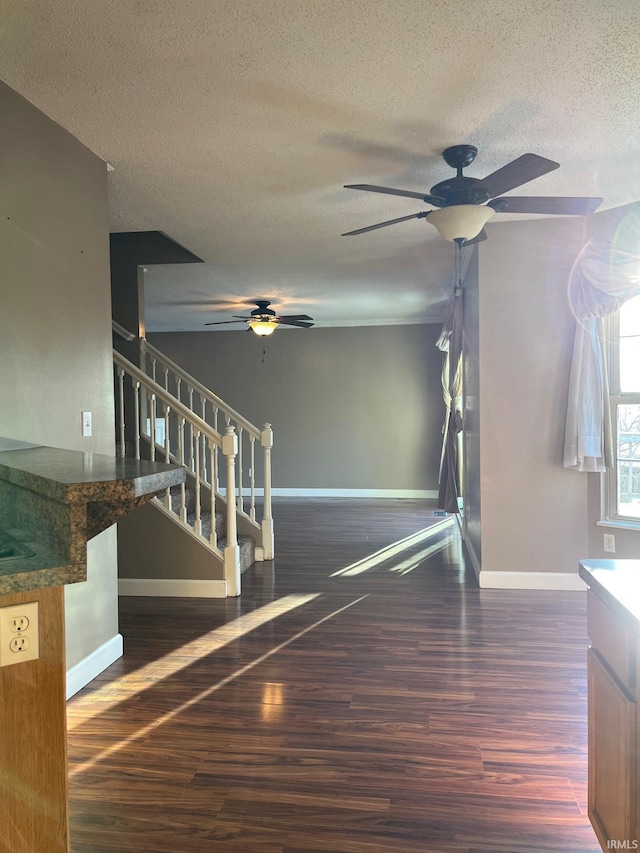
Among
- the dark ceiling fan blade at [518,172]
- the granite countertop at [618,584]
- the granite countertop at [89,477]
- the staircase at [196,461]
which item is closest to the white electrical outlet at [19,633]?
the granite countertop at [89,477]

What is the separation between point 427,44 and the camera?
7.07 ft

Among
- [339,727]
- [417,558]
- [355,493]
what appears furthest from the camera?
[355,493]

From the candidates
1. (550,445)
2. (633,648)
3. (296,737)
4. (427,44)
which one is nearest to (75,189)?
(427,44)

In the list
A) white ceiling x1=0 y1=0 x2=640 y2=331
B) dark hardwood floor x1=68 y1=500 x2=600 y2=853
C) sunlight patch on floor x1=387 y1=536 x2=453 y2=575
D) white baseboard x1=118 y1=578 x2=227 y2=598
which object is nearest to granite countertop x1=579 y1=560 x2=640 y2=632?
dark hardwood floor x1=68 y1=500 x2=600 y2=853

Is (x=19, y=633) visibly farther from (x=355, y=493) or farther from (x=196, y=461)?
(x=355, y=493)

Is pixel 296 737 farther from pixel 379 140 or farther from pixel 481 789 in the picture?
pixel 379 140

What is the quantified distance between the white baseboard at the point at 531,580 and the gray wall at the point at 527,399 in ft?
0.14

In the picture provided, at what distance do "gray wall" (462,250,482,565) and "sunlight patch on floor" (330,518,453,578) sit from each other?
2.01 ft

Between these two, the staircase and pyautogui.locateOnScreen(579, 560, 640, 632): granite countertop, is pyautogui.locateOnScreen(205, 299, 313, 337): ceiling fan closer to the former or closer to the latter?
the staircase

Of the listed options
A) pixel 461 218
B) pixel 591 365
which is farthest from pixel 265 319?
pixel 461 218

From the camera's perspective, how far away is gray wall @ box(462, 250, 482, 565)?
15.0ft

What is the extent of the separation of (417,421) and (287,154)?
6260mm

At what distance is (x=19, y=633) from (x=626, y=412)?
4.05 m

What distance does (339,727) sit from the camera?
2.47 meters
